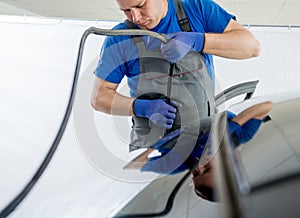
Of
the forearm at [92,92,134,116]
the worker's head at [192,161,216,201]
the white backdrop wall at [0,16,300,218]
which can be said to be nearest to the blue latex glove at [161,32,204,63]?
the forearm at [92,92,134,116]

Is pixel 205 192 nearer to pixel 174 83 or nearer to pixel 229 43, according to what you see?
pixel 174 83

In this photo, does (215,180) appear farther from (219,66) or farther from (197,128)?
(219,66)

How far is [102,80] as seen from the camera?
1.52 m

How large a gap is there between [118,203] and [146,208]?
3.3 inches

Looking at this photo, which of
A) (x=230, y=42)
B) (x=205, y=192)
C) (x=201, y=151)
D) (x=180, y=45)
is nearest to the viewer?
(x=205, y=192)

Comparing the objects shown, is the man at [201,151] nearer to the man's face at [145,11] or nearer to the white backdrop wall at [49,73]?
the man's face at [145,11]

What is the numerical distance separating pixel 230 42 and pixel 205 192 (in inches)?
41.9

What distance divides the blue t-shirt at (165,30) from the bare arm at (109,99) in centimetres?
5

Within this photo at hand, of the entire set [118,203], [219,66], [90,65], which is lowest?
[219,66]

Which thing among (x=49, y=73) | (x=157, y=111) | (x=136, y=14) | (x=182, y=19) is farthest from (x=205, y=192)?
(x=49, y=73)

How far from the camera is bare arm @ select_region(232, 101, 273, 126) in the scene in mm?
608

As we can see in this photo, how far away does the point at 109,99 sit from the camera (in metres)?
1.51

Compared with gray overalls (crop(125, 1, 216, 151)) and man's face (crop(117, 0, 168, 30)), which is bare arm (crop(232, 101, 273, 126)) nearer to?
gray overalls (crop(125, 1, 216, 151))

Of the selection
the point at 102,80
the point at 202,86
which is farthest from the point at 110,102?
the point at 202,86
